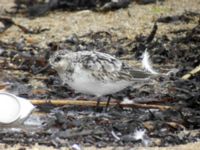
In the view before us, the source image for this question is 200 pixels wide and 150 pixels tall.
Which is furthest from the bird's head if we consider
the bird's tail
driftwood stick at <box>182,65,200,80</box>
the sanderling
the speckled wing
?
driftwood stick at <box>182,65,200,80</box>

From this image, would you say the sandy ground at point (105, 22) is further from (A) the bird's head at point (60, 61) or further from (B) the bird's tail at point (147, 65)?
(A) the bird's head at point (60, 61)

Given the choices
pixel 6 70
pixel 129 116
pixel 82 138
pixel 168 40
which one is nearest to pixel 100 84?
pixel 129 116

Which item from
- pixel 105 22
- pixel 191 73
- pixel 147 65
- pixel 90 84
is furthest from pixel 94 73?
pixel 105 22

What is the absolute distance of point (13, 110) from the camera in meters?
6.41

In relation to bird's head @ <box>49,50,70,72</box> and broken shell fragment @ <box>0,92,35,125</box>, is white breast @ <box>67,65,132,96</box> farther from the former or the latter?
broken shell fragment @ <box>0,92,35,125</box>

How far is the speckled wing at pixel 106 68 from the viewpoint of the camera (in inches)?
272

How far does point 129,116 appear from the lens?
6.85 meters

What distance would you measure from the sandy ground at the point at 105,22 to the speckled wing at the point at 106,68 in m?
2.75

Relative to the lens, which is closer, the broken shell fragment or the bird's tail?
the broken shell fragment

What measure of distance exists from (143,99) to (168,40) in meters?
2.53

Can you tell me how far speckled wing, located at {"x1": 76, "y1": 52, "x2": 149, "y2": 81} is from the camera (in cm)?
690

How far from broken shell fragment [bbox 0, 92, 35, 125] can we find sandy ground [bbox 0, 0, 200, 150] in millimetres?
3341

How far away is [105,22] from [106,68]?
12.7 feet

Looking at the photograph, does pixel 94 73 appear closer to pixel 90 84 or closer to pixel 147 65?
pixel 90 84
